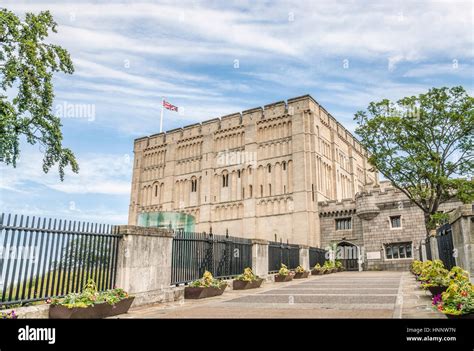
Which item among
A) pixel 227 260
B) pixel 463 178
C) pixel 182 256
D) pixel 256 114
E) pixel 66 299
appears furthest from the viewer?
pixel 256 114

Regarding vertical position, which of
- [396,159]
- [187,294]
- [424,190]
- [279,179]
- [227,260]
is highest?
[279,179]

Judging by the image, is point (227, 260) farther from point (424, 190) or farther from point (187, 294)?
point (424, 190)

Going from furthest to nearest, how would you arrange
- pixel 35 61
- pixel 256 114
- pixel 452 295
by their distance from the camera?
pixel 256 114 → pixel 35 61 → pixel 452 295

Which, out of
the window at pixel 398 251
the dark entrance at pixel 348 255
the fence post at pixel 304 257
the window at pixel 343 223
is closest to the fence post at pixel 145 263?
the fence post at pixel 304 257

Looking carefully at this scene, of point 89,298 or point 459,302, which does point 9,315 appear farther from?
point 459,302

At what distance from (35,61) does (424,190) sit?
938 inches

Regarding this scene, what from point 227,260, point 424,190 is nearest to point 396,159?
point 424,190

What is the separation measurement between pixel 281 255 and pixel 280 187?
76.0ft

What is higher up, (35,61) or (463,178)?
(35,61)

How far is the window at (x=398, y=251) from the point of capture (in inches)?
1357

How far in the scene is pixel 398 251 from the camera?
114ft

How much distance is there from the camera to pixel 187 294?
10727mm

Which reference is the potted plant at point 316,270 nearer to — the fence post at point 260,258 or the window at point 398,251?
the fence post at point 260,258
